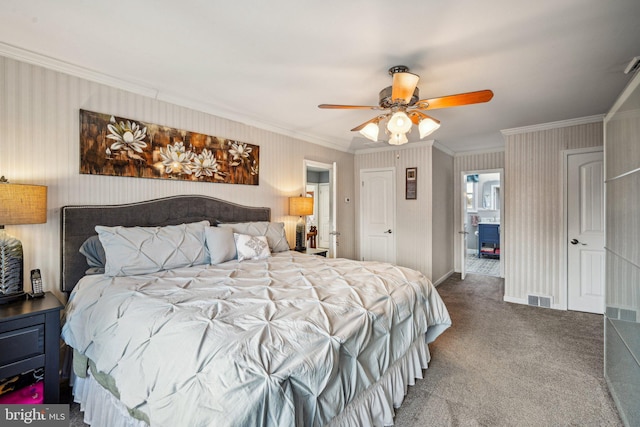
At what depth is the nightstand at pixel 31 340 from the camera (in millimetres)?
1695

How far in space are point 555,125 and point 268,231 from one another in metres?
3.96

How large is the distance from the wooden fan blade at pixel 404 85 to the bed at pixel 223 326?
136 cm

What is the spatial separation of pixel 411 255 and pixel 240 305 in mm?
4011

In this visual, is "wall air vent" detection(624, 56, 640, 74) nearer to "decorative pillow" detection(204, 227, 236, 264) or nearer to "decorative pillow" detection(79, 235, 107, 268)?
"decorative pillow" detection(204, 227, 236, 264)

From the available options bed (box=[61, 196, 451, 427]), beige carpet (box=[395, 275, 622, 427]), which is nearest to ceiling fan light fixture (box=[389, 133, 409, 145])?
bed (box=[61, 196, 451, 427])

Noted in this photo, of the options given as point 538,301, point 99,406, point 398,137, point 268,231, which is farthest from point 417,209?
point 99,406

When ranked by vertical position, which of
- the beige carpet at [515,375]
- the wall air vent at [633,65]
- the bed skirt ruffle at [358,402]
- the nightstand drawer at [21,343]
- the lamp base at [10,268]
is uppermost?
the wall air vent at [633,65]

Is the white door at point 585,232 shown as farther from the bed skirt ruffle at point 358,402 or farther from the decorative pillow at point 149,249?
the decorative pillow at point 149,249

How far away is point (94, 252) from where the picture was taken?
2.31 meters

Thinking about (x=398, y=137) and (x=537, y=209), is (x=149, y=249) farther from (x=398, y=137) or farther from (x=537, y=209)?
(x=537, y=209)

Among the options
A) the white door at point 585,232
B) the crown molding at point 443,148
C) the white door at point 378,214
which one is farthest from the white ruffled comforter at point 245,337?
the crown molding at point 443,148

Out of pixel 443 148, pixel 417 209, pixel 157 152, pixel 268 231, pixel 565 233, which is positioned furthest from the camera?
pixel 443 148

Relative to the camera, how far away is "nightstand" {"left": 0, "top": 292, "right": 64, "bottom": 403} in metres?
1.70

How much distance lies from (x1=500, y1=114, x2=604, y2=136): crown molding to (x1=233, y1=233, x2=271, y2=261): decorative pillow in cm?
371
